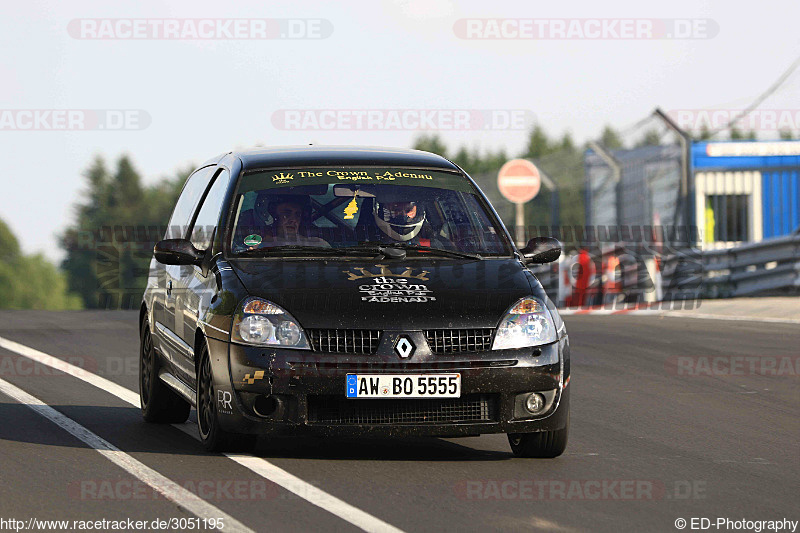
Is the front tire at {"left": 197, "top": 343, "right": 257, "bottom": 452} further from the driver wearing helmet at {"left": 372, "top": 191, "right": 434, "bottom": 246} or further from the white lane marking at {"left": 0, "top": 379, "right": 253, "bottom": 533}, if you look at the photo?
the driver wearing helmet at {"left": 372, "top": 191, "right": 434, "bottom": 246}

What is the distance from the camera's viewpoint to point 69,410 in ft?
31.8

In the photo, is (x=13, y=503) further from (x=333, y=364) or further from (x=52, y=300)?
(x=52, y=300)

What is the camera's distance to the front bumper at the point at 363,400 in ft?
23.4

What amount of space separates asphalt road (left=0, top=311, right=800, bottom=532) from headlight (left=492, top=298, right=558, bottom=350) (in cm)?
68

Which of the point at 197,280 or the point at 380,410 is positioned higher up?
the point at 197,280

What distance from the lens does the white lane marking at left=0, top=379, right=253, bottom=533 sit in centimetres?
614

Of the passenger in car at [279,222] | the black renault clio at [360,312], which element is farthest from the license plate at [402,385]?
the passenger in car at [279,222]

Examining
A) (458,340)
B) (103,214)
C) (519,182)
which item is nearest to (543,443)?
(458,340)

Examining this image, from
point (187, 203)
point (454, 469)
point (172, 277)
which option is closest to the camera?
point (454, 469)

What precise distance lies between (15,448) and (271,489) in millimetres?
2007

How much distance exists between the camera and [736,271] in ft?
76.0

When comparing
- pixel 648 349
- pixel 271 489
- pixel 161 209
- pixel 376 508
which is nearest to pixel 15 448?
pixel 271 489

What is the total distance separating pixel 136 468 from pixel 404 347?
1530 millimetres

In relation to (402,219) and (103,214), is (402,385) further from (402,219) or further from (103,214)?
(103,214)
